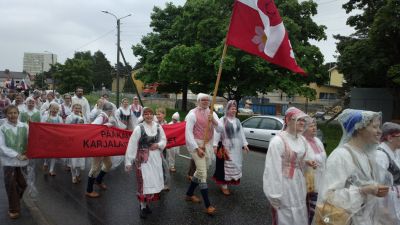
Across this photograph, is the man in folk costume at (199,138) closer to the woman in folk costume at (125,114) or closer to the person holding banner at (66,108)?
the woman in folk costume at (125,114)

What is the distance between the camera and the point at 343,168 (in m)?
3.12

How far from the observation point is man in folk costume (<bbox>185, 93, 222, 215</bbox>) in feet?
21.6

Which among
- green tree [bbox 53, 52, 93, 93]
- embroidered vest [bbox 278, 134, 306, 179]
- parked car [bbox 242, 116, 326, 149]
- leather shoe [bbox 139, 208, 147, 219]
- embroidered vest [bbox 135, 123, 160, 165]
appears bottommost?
leather shoe [bbox 139, 208, 147, 219]

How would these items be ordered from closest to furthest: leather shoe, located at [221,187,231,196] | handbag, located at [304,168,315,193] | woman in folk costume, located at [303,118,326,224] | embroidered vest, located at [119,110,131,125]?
1. woman in folk costume, located at [303,118,326,224]
2. handbag, located at [304,168,315,193]
3. leather shoe, located at [221,187,231,196]
4. embroidered vest, located at [119,110,131,125]

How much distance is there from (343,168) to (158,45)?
29973mm

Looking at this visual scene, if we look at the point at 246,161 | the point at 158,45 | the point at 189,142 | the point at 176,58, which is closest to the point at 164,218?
the point at 189,142

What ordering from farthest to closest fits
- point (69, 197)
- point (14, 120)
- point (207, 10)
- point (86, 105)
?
point (207, 10), point (86, 105), point (69, 197), point (14, 120)

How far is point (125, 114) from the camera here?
396 inches

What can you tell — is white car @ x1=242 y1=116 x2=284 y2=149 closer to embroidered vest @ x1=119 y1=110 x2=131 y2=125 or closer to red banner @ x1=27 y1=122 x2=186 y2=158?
embroidered vest @ x1=119 y1=110 x2=131 y2=125

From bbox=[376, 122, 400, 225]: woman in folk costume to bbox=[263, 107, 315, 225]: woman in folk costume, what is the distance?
80cm

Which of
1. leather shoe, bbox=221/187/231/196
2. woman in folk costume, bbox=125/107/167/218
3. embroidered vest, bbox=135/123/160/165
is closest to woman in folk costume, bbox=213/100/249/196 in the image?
leather shoe, bbox=221/187/231/196

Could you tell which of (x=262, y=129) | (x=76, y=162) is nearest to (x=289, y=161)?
(x=76, y=162)

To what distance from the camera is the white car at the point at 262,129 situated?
46.6 feet

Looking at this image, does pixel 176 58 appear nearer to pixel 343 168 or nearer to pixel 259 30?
pixel 259 30
